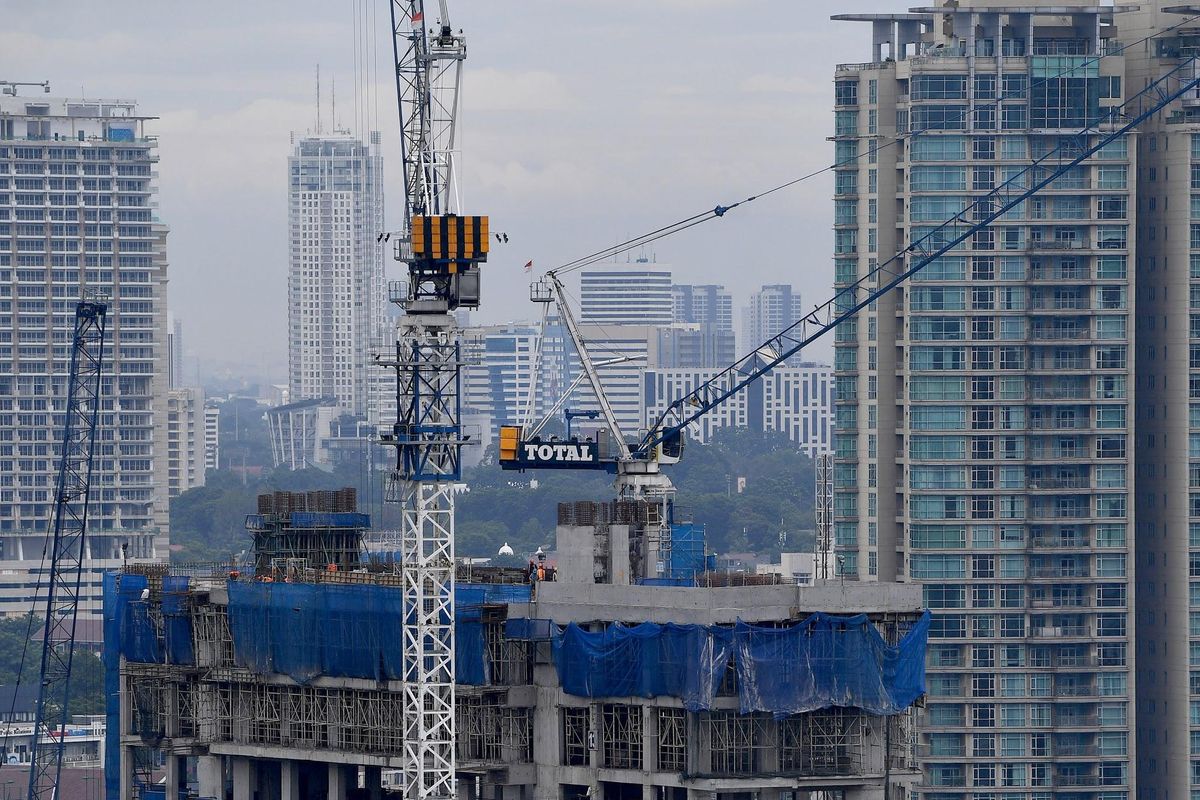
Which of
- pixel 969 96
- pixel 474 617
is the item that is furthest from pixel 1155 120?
pixel 474 617

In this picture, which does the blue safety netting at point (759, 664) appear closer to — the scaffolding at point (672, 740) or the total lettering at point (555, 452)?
the scaffolding at point (672, 740)

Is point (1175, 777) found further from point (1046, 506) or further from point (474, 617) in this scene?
point (474, 617)

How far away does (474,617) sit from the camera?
13738cm

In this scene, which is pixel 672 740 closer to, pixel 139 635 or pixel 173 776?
pixel 173 776

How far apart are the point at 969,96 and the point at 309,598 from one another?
236 feet

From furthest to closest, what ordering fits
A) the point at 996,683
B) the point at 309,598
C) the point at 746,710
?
the point at 996,683, the point at 309,598, the point at 746,710

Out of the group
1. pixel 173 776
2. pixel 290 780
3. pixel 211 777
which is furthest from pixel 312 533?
pixel 290 780

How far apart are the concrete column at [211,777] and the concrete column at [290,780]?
354 centimetres

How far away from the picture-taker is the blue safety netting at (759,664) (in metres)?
130

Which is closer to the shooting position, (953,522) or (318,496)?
(318,496)

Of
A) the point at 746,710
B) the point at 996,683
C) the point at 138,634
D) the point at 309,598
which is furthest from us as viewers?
the point at 996,683

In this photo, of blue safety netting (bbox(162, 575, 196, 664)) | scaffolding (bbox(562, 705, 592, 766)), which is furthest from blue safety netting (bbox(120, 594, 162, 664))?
scaffolding (bbox(562, 705, 592, 766))

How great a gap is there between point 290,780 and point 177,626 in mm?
12845

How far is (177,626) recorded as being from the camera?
156 metres
